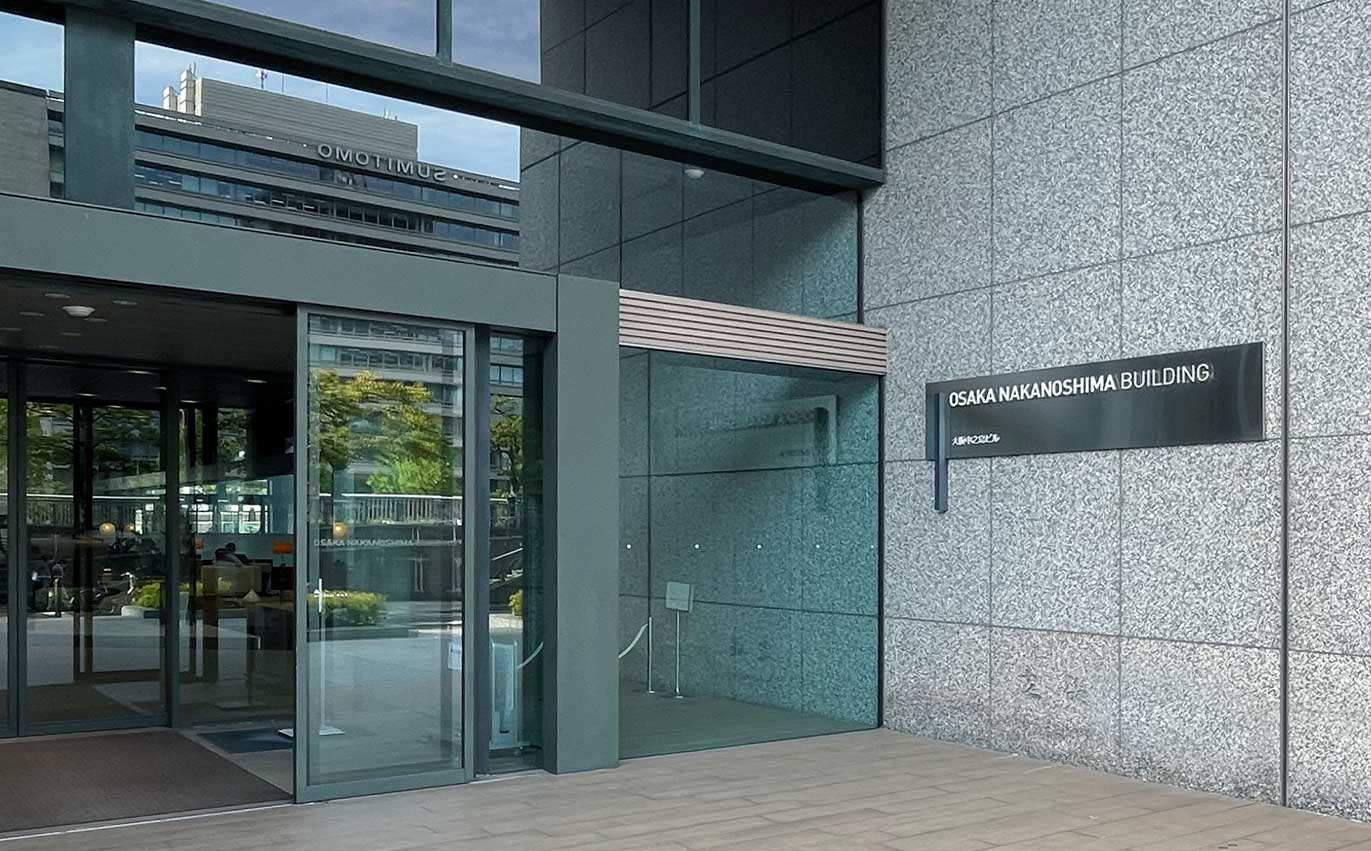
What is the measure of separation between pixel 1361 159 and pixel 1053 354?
2054 mm

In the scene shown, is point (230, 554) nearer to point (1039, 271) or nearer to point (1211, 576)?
point (1039, 271)

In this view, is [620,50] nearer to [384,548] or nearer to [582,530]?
[582,530]

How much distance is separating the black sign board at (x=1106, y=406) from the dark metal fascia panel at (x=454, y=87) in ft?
6.02

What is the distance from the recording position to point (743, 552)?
330 inches

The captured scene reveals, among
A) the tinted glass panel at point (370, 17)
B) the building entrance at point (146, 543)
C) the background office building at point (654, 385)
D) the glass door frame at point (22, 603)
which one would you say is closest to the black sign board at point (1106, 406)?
the background office building at point (654, 385)

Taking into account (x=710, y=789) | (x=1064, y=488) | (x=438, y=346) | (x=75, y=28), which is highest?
(x=75, y=28)

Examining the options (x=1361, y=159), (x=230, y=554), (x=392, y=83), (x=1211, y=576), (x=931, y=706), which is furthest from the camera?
(x=230, y=554)

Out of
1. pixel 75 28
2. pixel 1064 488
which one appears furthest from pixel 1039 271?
pixel 75 28

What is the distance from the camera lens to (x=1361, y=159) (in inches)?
242

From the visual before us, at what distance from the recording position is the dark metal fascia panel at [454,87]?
21.4 feet

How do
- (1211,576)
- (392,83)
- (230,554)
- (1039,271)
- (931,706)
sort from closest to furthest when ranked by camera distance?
(1211,576)
(392,83)
(1039,271)
(931,706)
(230,554)

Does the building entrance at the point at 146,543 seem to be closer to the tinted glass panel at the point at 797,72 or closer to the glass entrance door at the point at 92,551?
the glass entrance door at the point at 92,551

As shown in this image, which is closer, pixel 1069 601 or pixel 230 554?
pixel 1069 601

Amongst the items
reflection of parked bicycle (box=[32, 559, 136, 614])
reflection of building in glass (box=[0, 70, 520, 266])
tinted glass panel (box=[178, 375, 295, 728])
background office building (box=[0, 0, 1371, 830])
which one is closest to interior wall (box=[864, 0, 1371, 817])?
background office building (box=[0, 0, 1371, 830])
